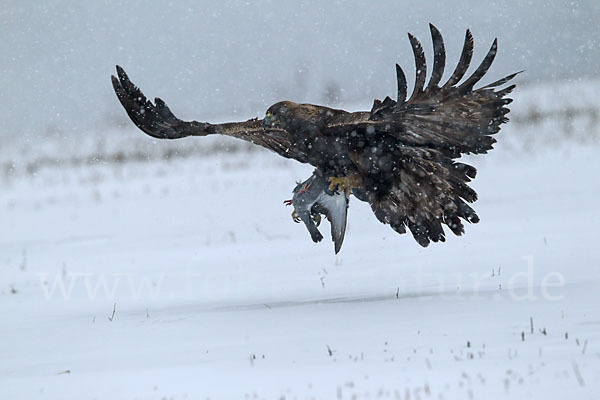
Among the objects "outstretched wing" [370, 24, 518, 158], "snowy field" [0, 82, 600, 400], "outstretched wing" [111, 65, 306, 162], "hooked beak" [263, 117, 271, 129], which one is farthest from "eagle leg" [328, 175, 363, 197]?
"snowy field" [0, 82, 600, 400]

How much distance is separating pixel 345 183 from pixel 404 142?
47cm

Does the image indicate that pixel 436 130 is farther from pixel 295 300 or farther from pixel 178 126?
pixel 178 126

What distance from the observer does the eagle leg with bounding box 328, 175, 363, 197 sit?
5.51 meters

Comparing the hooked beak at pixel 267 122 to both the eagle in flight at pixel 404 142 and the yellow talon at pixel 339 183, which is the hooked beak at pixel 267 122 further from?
the yellow talon at pixel 339 183

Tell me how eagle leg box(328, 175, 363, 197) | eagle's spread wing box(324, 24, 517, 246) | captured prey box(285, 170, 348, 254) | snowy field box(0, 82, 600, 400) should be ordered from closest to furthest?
snowy field box(0, 82, 600, 400) → eagle's spread wing box(324, 24, 517, 246) → eagle leg box(328, 175, 363, 197) → captured prey box(285, 170, 348, 254)

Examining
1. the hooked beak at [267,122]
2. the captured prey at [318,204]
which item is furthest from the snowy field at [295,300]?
the hooked beak at [267,122]

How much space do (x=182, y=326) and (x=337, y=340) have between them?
1.17 meters

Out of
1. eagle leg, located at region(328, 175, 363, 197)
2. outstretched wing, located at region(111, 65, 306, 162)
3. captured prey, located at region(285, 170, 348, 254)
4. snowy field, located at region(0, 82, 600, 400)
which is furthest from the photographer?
outstretched wing, located at region(111, 65, 306, 162)

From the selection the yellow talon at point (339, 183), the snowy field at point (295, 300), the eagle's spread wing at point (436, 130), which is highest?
the eagle's spread wing at point (436, 130)

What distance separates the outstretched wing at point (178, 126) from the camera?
19.0 ft

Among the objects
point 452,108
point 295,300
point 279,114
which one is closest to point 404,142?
point 452,108

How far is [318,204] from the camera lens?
5727 mm

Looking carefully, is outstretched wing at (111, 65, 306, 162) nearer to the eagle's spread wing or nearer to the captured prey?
the captured prey

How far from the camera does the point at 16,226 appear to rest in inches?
512
